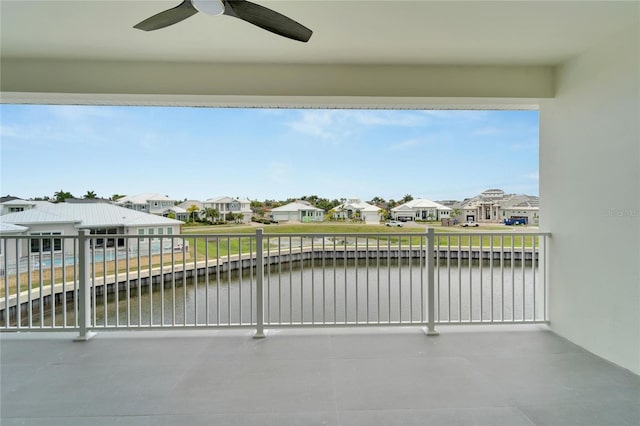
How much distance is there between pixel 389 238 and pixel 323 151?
2.02 meters

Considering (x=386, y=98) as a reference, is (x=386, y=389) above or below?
below

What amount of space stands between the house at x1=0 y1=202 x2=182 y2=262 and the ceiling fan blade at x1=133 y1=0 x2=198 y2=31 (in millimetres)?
1811

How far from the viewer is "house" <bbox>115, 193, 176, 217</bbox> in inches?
140

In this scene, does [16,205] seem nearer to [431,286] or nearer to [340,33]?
[340,33]

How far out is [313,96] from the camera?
9.41ft

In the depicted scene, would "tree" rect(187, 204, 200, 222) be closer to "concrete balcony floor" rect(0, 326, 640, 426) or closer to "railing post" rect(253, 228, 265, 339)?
"railing post" rect(253, 228, 265, 339)

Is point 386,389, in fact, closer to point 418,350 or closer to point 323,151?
point 418,350

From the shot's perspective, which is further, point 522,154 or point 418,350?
point 522,154

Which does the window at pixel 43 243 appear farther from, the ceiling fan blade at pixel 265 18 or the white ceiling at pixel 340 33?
the ceiling fan blade at pixel 265 18

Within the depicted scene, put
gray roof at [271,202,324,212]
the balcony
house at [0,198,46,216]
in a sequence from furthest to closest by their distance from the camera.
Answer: gray roof at [271,202,324,212] < house at [0,198,46,216] < the balcony

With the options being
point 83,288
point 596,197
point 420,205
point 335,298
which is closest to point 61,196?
point 83,288

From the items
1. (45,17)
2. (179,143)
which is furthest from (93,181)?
(45,17)

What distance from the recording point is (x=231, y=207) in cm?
371

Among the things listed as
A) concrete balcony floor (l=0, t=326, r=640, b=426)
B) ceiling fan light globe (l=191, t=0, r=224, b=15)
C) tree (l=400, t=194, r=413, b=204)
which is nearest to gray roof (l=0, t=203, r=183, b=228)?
concrete balcony floor (l=0, t=326, r=640, b=426)
